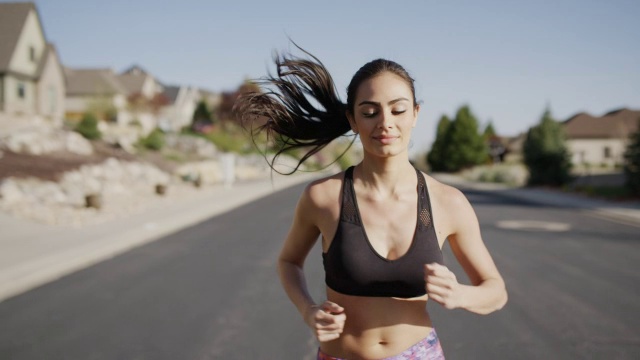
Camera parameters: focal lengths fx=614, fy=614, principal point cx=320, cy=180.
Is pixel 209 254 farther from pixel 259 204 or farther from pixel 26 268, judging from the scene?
pixel 259 204

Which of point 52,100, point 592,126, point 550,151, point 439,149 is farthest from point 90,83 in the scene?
point 592,126

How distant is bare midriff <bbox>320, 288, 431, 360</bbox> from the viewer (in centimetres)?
237

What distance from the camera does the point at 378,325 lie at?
238 centimetres

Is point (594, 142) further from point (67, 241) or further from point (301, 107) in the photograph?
point (301, 107)

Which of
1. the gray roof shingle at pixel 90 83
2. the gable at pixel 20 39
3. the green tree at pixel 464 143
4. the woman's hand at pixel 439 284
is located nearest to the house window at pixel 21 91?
the gable at pixel 20 39

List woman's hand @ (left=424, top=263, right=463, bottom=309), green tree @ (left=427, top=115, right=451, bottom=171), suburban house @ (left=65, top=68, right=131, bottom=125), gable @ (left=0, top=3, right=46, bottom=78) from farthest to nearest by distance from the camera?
green tree @ (left=427, top=115, right=451, bottom=171) < suburban house @ (left=65, top=68, right=131, bottom=125) < gable @ (left=0, top=3, right=46, bottom=78) < woman's hand @ (left=424, top=263, right=463, bottom=309)

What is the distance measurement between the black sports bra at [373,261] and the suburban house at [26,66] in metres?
A: 36.6

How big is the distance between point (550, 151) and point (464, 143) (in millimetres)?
27479

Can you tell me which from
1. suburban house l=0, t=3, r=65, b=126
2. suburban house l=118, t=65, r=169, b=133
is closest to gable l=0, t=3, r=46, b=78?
suburban house l=0, t=3, r=65, b=126

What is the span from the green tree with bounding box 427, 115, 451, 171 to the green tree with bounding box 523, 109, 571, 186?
28929mm

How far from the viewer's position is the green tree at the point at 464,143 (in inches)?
2350

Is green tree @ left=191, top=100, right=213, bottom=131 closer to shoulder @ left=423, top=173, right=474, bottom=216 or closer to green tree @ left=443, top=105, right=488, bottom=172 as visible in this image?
green tree @ left=443, top=105, right=488, bottom=172

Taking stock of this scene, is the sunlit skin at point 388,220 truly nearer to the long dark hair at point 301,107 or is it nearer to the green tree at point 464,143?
the long dark hair at point 301,107

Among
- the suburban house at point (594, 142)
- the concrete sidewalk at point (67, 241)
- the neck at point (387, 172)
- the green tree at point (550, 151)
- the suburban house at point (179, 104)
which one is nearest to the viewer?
the neck at point (387, 172)
